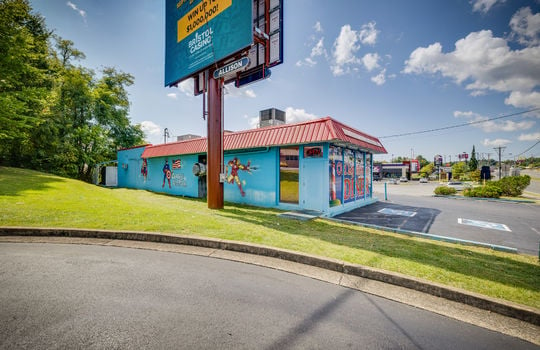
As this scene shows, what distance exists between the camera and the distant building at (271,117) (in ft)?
47.6

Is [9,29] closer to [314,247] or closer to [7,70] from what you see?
[7,70]

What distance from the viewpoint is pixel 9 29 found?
1792cm

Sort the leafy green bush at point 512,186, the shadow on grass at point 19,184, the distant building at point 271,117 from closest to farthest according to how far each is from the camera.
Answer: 1. the shadow on grass at point 19,184
2. the distant building at point 271,117
3. the leafy green bush at point 512,186

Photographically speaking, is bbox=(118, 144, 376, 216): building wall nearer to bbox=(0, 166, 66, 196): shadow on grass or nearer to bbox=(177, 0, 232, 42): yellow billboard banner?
bbox=(177, 0, 232, 42): yellow billboard banner

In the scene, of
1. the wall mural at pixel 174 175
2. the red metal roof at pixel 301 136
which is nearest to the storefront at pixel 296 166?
the red metal roof at pixel 301 136

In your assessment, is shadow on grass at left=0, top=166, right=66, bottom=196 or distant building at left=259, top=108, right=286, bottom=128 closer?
shadow on grass at left=0, top=166, right=66, bottom=196

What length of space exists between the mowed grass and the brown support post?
2.11 m

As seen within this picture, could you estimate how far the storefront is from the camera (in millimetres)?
9906

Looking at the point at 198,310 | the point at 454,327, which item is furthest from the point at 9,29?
the point at 454,327

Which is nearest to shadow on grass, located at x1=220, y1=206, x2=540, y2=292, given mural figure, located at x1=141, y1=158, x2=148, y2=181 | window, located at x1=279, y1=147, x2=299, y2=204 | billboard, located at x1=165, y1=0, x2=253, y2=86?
window, located at x1=279, y1=147, x2=299, y2=204

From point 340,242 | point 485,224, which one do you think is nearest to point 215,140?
point 340,242

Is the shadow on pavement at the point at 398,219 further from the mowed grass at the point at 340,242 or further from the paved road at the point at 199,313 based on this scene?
the paved road at the point at 199,313

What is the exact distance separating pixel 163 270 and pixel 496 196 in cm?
2410

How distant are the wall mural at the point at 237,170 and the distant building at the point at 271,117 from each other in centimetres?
340
